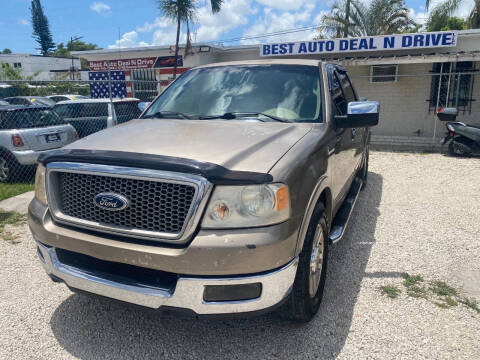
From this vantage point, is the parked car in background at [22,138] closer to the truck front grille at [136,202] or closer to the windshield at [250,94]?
the windshield at [250,94]

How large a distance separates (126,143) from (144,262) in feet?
2.71

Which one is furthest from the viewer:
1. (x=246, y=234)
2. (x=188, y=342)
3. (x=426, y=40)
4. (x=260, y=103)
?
(x=426, y=40)

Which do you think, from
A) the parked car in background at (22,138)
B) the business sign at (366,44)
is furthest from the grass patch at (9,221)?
the business sign at (366,44)

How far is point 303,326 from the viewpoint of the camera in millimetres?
2754

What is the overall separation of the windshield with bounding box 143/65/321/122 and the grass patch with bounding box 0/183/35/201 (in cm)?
397

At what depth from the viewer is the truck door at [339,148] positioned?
3.35m

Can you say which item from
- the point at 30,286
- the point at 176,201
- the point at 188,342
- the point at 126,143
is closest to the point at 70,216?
the point at 126,143

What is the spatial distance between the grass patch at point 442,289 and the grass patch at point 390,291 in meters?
0.31

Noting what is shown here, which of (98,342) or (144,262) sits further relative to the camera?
(98,342)

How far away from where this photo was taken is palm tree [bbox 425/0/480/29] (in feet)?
A: 63.4

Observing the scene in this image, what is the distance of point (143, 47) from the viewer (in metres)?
18.3

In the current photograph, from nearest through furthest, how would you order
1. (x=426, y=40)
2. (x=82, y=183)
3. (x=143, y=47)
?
(x=82, y=183), (x=426, y=40), (x=143, y=47)

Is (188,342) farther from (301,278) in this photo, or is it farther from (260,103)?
(260,103)

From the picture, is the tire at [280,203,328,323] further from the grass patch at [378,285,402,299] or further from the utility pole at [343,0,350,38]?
the utility pole at [343,0,350,38]
